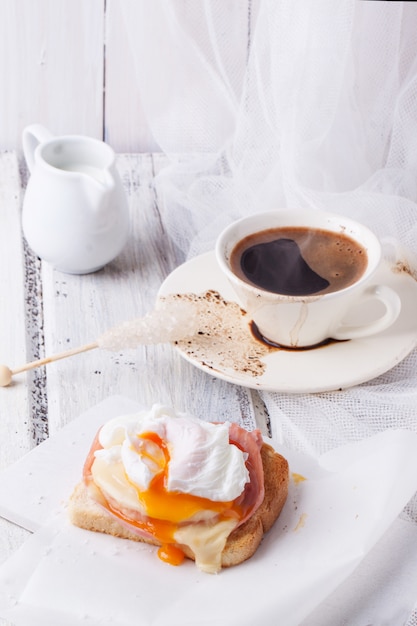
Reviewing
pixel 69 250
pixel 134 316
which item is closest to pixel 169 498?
pixel 134 316

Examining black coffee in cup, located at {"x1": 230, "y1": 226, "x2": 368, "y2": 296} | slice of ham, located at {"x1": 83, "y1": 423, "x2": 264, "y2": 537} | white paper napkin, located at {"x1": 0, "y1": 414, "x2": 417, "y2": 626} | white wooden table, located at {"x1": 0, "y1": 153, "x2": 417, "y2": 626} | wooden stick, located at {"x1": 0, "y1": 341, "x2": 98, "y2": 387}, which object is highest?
black coffee in cup, located at {"x1": 230, "y1": 226, "x2": 368, "y2": 296}

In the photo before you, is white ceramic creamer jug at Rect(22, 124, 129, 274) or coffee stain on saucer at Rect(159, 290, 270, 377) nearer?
coffee stain on saucer at Rect(159, 290, 270, 377)

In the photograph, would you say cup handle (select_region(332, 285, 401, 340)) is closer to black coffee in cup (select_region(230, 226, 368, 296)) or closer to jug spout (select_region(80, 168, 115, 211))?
black coffee in cup (select_region(230, 226, 368, 296))

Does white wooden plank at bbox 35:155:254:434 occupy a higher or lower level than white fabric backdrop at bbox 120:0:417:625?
lower

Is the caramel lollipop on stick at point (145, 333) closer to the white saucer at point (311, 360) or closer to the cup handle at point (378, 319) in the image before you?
the white saucer at point (311, 360)

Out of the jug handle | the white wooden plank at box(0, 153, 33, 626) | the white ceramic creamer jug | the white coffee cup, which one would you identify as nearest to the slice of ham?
the white wooden plank at box(0, 153, 33, 626)

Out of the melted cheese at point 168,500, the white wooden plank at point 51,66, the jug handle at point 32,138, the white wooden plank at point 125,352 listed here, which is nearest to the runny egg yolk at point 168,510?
the melted cheese at point 168,500

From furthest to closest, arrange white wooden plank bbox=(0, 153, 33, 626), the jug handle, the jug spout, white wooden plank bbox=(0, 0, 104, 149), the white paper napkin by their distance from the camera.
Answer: white wooden plank bbox=(0, 0, 104, 149) < the jug handle < the jug spout < white wooden plank bbox=(0, 153, 33, 626) < the white paper napkin

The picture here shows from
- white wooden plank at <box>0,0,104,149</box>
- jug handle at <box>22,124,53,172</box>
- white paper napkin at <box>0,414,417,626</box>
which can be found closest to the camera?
white paper napkin at <box>0,414,417,626</box>
